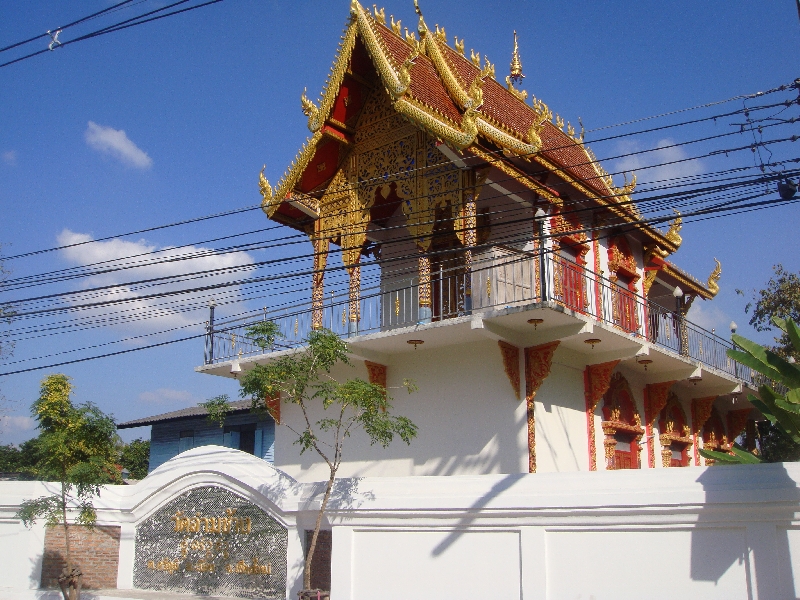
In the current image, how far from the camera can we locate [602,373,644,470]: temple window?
13586 mm

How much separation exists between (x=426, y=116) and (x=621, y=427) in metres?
6.37

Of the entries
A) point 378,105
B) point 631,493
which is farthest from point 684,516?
point 378,105

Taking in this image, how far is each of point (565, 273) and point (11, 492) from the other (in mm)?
9458

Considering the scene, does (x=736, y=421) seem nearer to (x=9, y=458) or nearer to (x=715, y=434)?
(x=715, y=434)

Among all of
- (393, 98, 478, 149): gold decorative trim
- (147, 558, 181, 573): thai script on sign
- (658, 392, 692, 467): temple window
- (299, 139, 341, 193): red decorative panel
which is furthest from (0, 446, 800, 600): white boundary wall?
(658, 392, 692, 467): temple window

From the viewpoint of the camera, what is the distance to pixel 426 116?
1175cm

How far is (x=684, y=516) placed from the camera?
7.71m

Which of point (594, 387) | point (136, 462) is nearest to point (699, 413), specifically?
point (594, 387)

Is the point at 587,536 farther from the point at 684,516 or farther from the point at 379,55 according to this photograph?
the point at 379,55

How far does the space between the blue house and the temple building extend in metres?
5.48

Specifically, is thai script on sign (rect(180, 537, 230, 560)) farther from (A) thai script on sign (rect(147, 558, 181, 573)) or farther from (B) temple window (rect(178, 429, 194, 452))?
(B) temple window (rect(178, 429, 194, 452))

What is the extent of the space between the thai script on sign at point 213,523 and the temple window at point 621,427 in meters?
6.03

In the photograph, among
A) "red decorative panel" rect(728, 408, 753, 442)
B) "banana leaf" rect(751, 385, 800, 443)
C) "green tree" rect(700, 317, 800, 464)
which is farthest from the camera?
"red decorative panel" rect(728, 408, 753, 442)

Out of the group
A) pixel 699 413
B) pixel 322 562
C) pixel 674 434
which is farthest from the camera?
pixel 699 413
